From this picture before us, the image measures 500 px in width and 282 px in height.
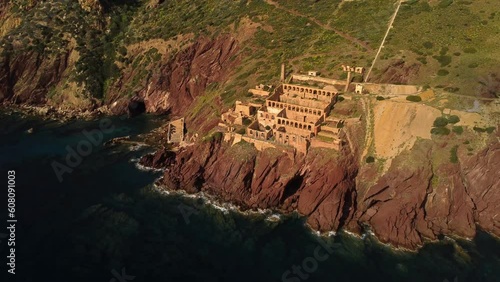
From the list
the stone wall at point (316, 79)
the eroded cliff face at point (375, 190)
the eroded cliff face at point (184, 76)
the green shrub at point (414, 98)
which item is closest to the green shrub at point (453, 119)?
the eroded cliff face at point (375, 190)

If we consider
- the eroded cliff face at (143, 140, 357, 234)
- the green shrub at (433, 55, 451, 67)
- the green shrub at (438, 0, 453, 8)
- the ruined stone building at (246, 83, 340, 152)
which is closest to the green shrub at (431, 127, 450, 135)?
the eroded cliff face at (143, 140, 357, 234)

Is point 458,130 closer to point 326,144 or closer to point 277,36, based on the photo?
point 326,144

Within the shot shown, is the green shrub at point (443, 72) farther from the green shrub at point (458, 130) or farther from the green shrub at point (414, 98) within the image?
the green shrub at point (458, 130)

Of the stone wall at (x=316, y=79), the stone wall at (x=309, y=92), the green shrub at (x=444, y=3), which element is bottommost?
the stone wall at (x=309, y=92)

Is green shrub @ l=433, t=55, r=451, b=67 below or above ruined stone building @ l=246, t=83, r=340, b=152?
above

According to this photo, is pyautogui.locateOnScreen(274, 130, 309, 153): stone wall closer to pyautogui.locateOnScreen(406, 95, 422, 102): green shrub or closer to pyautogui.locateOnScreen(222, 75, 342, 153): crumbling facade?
pyautogui.locateOnScreen(222, 75, 342, 153): crumbling facade

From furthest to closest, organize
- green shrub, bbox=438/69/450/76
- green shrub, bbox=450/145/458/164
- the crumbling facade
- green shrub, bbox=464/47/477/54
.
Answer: green shrub, bbox=464/47/477/54, green shrub, bbox=438/69/450/76, the crumbling facade, green shrub, bbox=450/145/458/164

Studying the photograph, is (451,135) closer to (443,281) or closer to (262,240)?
(443,281)
